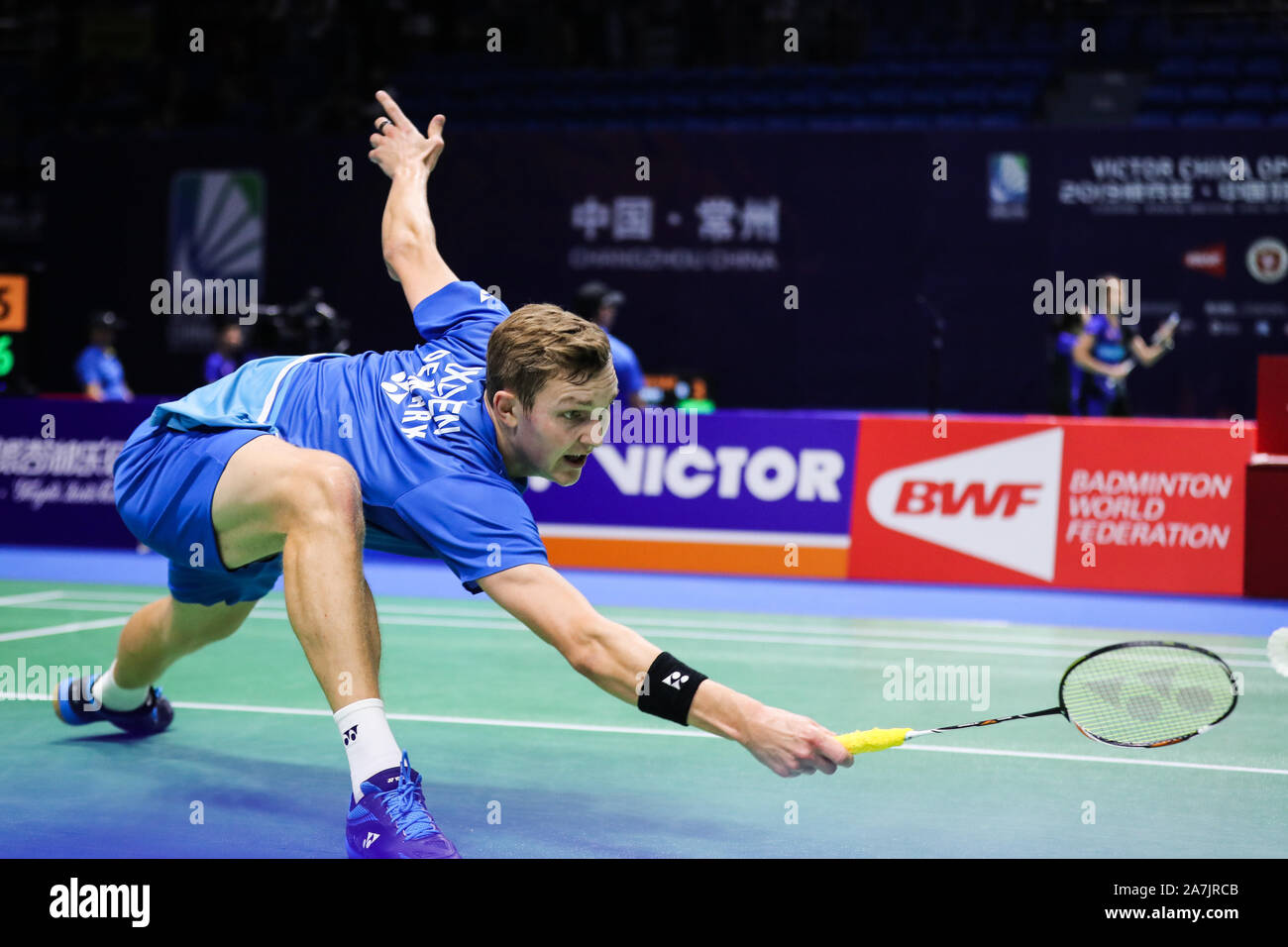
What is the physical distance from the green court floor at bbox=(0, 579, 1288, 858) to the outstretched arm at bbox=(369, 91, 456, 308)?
1.36 metres

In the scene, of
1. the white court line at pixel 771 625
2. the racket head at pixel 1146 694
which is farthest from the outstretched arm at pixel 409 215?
the white court line at pixel 771 625

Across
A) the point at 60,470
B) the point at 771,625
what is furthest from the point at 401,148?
the point at 60,470

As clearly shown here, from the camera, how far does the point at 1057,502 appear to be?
8.39m

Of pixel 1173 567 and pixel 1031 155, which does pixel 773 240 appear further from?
Result: pixel 1173 567

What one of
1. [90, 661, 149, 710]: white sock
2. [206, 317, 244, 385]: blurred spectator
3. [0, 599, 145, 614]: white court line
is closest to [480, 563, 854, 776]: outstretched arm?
[90, 661, 149, 710]: white sock

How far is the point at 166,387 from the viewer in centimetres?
1720

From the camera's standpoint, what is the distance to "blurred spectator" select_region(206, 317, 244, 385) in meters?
12.2

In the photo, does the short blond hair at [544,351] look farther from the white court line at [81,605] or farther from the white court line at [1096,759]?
the white court line at [81,605]

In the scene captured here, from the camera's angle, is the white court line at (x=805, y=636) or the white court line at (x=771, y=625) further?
the white court line at (x=771, y=625)

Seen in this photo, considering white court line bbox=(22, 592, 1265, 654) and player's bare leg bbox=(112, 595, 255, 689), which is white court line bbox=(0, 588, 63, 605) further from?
player's bare leg bbox=(112, 595, 255, 689)

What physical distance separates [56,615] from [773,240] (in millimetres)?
9920

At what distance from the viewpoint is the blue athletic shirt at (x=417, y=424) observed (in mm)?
3086

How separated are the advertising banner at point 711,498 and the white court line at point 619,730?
3986 mm

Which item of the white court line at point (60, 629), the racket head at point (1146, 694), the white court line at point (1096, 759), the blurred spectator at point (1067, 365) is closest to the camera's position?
the racket head at point (1146, 694)
